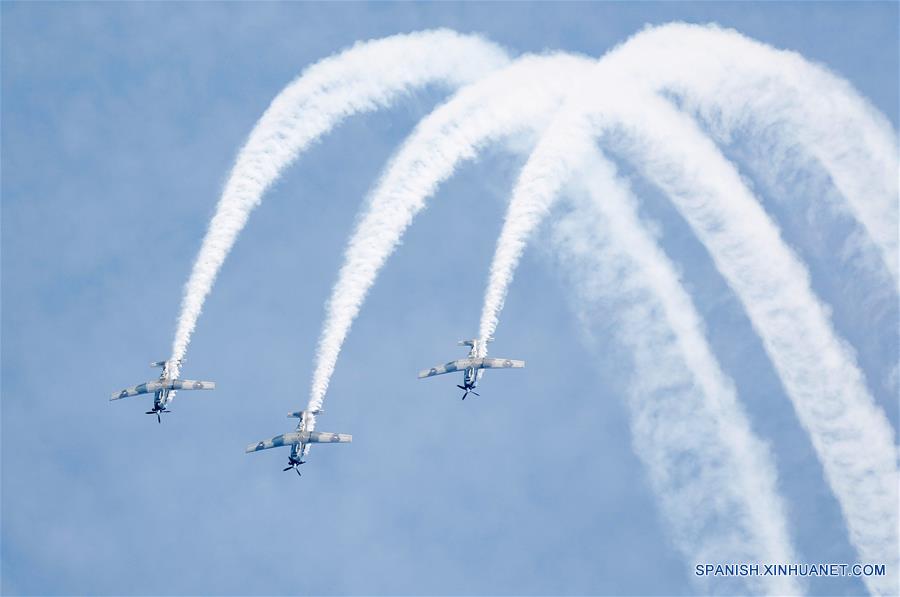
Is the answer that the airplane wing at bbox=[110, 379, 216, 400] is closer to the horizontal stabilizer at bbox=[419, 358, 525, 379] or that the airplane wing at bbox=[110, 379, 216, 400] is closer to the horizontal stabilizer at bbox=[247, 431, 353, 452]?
the horizontal stabilizer at bbox=[247, 431, 353, 452]

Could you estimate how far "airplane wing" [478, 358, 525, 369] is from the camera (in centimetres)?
7362

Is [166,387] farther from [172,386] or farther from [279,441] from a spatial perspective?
[279,441]

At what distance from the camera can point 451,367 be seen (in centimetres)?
7412

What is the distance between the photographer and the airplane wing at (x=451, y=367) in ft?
242

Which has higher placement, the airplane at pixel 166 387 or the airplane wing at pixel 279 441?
the airplane at pixel 166 387

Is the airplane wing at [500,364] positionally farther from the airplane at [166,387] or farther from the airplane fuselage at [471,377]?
the airplane at [166,387]

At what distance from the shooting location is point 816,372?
2530 inches

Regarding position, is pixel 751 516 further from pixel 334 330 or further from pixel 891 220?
pixel 334 330

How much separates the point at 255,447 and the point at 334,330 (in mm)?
11862

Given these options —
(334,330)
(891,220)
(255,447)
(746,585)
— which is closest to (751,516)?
(746,585)

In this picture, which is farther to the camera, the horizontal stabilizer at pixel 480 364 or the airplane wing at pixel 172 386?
the airplane wing at pixel 172 386

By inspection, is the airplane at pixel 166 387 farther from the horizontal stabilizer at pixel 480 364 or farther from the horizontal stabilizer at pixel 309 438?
the horizontal stabilizer at pixel 480 364

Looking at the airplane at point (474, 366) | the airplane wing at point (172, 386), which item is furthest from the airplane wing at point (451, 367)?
the airplane wing at point (172, 386)

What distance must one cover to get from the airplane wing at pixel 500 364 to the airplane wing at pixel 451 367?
43 centimetres
